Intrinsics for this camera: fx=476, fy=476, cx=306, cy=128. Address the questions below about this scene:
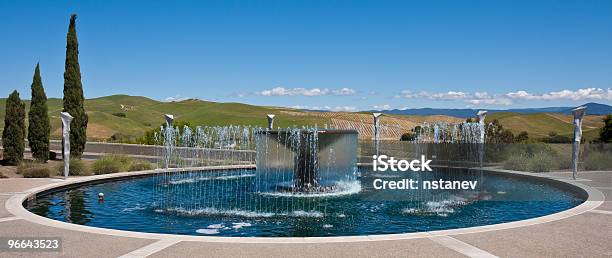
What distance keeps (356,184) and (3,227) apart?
1271cm

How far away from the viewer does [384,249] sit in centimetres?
781

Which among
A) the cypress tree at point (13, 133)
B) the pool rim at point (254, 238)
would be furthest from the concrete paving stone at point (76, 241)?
the cypress tree at point (13, 133)

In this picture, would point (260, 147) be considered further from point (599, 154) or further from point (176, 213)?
point (599, 154)

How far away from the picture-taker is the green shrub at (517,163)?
2387 cm

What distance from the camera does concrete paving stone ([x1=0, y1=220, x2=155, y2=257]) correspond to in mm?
7484

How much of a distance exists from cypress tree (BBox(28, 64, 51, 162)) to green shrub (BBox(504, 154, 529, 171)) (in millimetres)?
24080

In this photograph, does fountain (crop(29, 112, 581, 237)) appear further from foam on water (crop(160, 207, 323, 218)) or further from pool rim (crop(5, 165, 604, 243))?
pool rim (crop(5, 165, 604, 243))

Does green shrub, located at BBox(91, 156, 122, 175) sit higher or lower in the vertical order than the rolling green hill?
lower

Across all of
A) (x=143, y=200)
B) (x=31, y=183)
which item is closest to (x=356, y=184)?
(x=143, y=200)

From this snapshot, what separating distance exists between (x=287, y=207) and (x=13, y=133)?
673 inches

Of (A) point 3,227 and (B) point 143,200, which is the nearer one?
(A) point 3,227

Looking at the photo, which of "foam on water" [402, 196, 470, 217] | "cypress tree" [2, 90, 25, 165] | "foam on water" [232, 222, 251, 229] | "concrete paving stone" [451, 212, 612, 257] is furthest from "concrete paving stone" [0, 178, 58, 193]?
"concrete paving stone" [451, 212, 612, 257]

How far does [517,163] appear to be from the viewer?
24234 millimetres

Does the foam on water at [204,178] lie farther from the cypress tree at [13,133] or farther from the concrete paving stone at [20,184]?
the cypress tree at [13,133]
